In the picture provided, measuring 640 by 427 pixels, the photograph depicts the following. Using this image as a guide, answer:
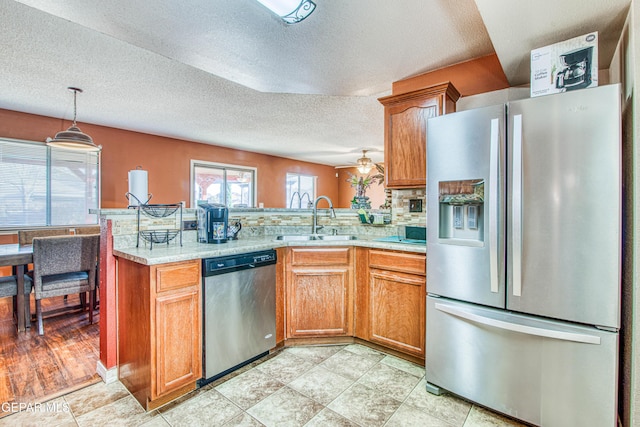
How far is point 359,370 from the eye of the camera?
2078 mm

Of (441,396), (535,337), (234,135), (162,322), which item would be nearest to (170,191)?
(234,135)

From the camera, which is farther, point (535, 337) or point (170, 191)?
point (170, 191)

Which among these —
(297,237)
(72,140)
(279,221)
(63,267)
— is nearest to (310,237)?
(297,237)

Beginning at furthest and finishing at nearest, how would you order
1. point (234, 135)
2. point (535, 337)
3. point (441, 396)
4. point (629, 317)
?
1. point (234, 135)
2. point (441, 396)
3. point (535, 337)
4. point (629, 317)

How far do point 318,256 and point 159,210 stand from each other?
4.10ft

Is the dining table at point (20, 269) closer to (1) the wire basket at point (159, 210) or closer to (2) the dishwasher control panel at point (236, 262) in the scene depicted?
(1) the wire basket at point (159, 210)

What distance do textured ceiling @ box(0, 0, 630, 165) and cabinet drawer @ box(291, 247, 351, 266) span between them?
158 cm

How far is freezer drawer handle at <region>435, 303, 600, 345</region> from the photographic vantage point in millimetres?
1324

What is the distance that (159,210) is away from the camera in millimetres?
2180

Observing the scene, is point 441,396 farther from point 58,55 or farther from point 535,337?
point 58,55

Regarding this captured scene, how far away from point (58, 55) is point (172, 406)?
2908 mm

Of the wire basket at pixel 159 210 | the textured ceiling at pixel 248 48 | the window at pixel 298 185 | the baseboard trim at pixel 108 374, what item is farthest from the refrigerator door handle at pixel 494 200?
the window at pixel 298 185

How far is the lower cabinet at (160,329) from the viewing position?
65.1 inches

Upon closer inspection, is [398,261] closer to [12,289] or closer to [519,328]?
[519,328]
